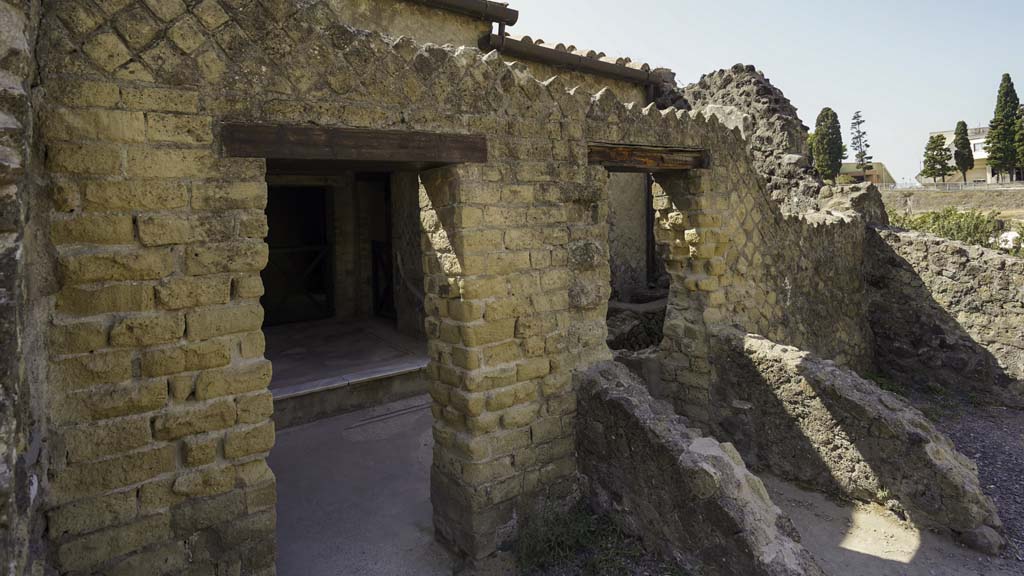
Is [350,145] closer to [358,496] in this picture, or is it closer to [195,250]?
[195,250]

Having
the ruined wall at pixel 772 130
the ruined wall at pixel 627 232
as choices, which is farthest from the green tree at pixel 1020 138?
the ruined wall at pixel 627 232

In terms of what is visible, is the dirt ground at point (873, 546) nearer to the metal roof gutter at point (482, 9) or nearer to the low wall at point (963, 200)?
the metal roof gutter at point (482, 9)

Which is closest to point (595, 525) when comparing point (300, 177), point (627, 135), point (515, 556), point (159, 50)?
point (515, 556)

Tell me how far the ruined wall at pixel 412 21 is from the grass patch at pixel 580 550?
537 centimetres

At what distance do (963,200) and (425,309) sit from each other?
34.6 meters

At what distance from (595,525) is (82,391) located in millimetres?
2889

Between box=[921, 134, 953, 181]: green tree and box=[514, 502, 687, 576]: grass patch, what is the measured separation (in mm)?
44301

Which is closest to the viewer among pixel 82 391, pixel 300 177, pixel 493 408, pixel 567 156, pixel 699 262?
pixel 82 391

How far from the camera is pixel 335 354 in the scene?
25.0 feet

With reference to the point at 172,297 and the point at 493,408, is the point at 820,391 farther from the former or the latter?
the point at 172,297

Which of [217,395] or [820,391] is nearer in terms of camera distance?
[217,395]

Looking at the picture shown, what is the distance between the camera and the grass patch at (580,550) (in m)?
3.51

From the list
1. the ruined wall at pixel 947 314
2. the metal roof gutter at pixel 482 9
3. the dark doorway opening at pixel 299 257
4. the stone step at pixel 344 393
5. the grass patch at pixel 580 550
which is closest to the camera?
the grass patch at pixel 580 550

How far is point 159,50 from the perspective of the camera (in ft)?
8.26
